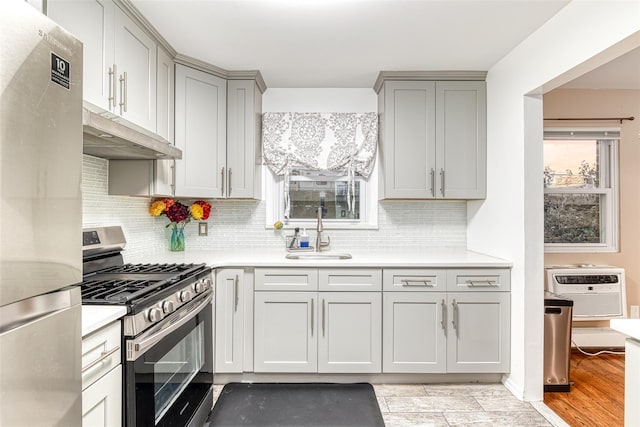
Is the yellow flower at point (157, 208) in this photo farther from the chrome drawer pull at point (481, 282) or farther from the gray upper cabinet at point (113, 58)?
the chrome drawer pull at point (481, 282)

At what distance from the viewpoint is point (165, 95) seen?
99.9 inches

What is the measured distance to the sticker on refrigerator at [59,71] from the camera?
846mm

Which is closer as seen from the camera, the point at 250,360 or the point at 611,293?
the point at 250,360

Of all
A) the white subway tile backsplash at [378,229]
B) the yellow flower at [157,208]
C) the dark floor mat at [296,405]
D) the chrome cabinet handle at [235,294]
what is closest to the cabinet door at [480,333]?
the dark floor mat at [296,405]

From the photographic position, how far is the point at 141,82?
2219 millimetres

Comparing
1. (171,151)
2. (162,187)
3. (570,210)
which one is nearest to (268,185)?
(162,187)

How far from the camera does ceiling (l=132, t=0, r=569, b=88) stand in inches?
80.1

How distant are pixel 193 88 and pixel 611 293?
151 inches

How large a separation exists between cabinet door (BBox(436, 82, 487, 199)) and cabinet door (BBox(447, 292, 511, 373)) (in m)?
0.84

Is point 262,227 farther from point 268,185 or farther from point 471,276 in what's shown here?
point 471,276

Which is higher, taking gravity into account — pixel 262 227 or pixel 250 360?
pixel 262 227

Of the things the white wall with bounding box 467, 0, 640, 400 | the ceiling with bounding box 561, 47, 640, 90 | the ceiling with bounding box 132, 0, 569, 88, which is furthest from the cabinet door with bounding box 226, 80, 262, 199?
the ceiling with bounding box 561, 47, 640, 90

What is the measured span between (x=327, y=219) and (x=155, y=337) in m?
2.03

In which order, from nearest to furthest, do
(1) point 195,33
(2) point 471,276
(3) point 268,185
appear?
(1) point 195,33 → (2) point 471,276 → (3) point 268,185
